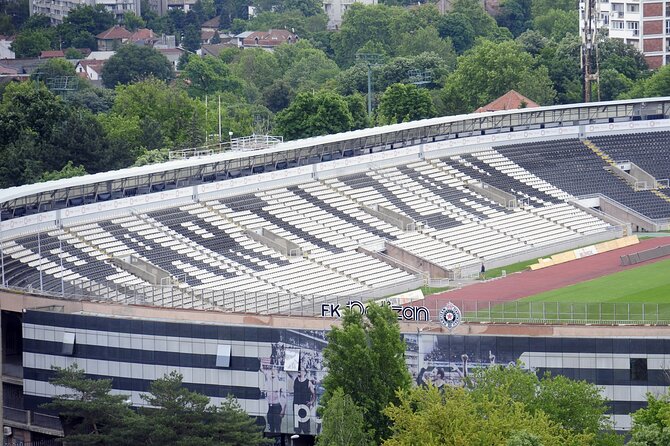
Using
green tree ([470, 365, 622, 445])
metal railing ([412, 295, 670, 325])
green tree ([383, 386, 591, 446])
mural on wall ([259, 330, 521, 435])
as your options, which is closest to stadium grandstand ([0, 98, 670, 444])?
mural on wall ([259, 330, 521, 435])

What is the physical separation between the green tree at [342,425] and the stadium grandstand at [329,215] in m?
9.22

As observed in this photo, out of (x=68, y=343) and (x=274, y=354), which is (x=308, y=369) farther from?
(x=68, y=343)

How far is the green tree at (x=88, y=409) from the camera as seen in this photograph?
2869 inches

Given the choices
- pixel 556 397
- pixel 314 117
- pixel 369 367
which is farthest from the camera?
pixel 314 117

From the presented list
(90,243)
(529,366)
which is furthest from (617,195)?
(529,366)

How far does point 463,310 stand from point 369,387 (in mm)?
9608

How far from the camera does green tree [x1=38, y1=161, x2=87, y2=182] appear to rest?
396 ft

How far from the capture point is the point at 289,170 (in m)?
112

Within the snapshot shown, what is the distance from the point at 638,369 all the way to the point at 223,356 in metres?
16.7

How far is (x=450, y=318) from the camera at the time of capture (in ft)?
246

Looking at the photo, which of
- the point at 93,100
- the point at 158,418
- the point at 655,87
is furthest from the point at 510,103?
the point at 158,418

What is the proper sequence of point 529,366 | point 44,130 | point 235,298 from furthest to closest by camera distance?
point 44,130
point 235,298
point 529,366

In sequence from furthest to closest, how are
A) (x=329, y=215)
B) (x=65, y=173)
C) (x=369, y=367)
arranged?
1. (x=65, y=173)
2. (x=329, y=215)
3. (x=369, y=367)

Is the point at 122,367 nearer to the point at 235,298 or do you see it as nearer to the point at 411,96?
the point at 235,298
